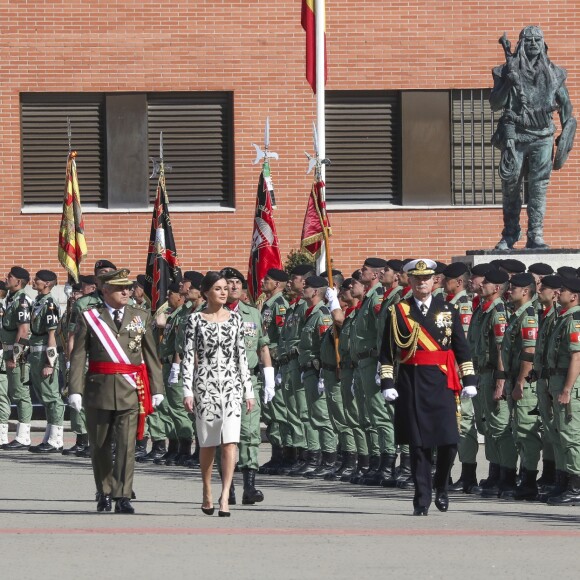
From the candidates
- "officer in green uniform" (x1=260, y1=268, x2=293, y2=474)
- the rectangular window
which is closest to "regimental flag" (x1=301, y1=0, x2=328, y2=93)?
the rectangular window

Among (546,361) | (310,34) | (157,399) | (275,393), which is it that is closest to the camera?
(157,399)

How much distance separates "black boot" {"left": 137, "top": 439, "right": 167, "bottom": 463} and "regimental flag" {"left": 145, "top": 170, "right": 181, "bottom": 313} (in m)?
1.73

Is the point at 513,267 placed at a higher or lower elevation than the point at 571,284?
higher

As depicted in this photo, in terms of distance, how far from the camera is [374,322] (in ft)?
52.7

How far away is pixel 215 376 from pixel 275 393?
4.60m

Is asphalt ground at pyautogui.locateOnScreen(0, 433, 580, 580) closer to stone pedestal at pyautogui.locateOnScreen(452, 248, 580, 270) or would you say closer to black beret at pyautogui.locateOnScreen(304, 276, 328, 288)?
black beret at pyautogui.locateOnScreen(304, 276, 328, 288)

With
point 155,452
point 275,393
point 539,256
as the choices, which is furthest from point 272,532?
point 539,256

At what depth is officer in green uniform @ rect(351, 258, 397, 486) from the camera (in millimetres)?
16031

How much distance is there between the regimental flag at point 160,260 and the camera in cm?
2067

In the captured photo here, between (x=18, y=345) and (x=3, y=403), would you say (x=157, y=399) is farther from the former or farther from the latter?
(x=3, y=403)

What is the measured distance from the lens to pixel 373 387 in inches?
634

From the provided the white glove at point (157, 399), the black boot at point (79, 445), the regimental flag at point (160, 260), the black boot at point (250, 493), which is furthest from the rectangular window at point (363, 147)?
the white glove at point (157, 399)

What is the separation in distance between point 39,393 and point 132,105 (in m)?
8.52

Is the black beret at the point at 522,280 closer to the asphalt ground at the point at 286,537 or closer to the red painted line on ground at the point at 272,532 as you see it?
the asphalt ground at the point at 286,537
